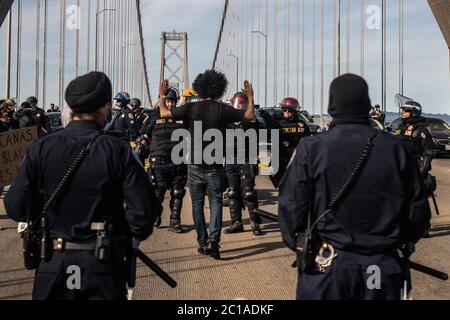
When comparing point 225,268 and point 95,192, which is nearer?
point 95,192

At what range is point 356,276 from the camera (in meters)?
2.89

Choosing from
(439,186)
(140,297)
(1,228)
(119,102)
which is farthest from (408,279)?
(439,186)

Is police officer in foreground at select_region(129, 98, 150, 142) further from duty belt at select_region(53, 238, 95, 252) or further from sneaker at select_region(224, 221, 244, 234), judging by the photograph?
duty belt at select_region(53, 238, 95, 252)

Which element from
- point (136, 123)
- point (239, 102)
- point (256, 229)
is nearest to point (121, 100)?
point (136, 123)

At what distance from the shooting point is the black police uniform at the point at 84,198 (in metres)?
2.89

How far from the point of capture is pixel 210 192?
647 cm

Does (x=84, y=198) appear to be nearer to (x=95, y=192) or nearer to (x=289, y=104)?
(x=95, y=192)

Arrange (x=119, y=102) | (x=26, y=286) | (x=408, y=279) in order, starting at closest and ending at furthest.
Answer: (x=408, y=279), (x=26, y=286), (x=119, y=102)

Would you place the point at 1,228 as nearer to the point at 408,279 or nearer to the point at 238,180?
the point at 238,180

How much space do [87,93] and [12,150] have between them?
6261mm

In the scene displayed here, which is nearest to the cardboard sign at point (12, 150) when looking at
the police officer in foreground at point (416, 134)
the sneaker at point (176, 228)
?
→ the sneaker at point (176, 228)

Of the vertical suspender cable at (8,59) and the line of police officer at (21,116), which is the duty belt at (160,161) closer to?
the line of police officer at (21,116)

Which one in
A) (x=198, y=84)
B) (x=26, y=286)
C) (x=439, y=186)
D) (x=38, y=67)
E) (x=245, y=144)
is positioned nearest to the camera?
(x=26, y=286)
